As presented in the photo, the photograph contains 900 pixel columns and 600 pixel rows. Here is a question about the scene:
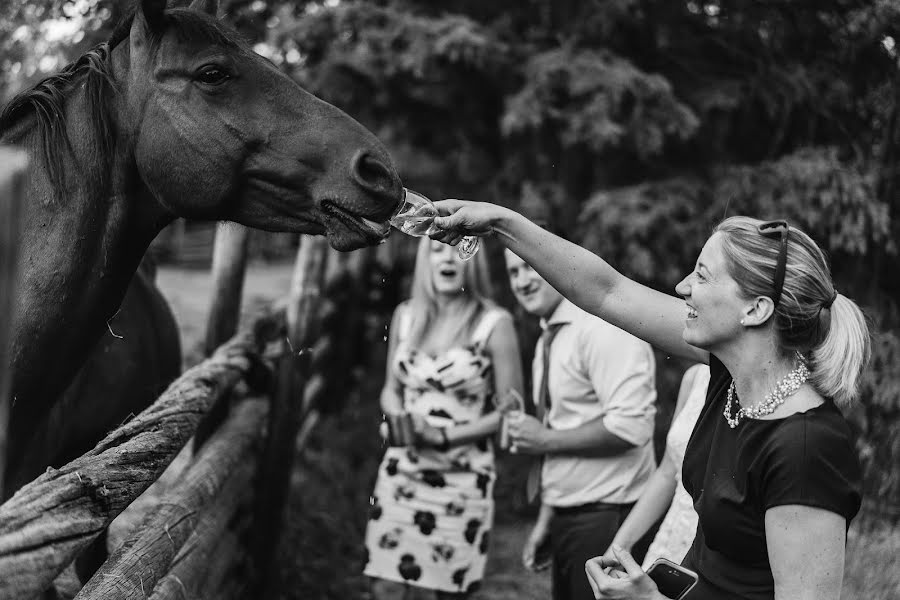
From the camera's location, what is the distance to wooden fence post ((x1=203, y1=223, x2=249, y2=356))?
4.73 meters

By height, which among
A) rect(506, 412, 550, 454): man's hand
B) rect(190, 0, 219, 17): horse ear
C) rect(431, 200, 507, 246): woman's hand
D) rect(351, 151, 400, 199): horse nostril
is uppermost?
rect(190, 0, 219, 17): horse ear

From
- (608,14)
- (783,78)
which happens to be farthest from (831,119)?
(608,14)

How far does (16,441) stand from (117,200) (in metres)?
0.74

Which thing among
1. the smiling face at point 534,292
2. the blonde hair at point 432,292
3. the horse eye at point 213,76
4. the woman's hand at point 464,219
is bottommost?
the blonde hair at point 432,292

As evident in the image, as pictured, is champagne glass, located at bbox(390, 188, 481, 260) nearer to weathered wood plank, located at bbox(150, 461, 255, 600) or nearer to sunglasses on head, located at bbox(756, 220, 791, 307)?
sunglasses on head, located at bbox(756, 220, 791, 307)

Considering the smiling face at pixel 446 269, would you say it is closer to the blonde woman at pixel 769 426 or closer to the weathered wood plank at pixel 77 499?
the weathered wood plank at pixel 77 499

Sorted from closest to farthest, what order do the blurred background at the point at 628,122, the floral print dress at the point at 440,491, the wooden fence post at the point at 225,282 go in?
the floral print dress at the point at 440,491
the wooden fence post at the point at 225,282
the blurred background at the point at 628,122

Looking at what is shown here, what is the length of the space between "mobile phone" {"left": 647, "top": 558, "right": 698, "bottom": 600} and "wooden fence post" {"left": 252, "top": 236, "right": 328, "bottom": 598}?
288cm

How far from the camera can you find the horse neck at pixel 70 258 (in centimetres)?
228

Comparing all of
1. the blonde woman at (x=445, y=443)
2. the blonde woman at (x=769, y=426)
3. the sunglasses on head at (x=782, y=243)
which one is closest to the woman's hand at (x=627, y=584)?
the blonde woman at (x=769, y=426)

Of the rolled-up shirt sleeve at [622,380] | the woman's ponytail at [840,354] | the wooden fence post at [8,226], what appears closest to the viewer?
the wooden fence post at [8,226]

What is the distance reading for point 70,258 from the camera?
2.30m

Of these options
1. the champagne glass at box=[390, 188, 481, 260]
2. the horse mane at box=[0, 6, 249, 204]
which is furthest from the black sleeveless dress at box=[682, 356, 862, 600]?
the horse mane at box=[0, 6, 249, 204]

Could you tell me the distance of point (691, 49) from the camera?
6395 millimetres
